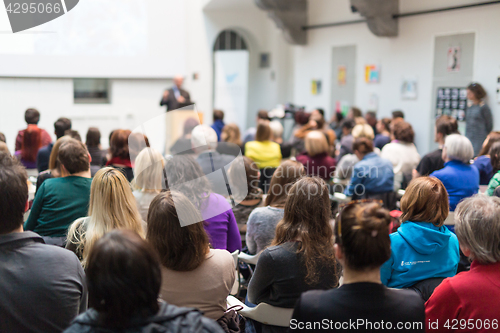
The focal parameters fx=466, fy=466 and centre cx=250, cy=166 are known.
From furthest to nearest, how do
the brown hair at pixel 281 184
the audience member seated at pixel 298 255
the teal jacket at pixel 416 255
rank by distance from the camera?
the brown hair at pixel 281 184, the teal jacket at pixel 416 255, the audience member seated at pixel 298 255

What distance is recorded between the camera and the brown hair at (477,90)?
22.1 ft

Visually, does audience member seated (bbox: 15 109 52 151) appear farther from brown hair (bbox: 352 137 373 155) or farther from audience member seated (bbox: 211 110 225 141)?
brown hair (bbox: 352 137 373 155)

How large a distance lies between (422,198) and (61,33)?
348 inches

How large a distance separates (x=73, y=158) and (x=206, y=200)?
0.94 m

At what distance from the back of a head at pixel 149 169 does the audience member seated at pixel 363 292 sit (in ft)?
6.65

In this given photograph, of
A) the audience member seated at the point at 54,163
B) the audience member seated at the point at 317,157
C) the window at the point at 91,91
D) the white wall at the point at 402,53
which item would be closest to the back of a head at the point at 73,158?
the audience member seated at the point at 54,163

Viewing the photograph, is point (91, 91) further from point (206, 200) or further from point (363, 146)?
point (206, 200)

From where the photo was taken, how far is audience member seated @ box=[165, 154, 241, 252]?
265cm

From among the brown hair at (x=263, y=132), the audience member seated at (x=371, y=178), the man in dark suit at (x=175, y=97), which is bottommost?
the audience member seated at (x=371, y=178)

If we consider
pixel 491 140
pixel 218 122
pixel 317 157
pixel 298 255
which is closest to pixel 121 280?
pixel 298 255

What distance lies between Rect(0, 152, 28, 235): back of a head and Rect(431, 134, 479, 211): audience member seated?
307 centimetres

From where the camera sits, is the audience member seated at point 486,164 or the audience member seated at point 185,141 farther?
the audience member seated at point 486,164

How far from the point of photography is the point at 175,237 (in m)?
1.83

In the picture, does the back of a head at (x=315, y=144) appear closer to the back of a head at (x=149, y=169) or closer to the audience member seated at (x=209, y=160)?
the audience member seated at (x=209, y=160)
